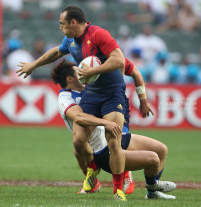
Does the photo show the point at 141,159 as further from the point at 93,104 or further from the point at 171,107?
the point at 171,107

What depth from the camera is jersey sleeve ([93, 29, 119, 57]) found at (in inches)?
223

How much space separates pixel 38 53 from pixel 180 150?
6731mm

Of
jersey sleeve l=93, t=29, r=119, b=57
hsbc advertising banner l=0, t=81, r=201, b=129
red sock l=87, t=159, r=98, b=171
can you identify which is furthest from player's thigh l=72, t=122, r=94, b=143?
hsbc advertising banner l=0, t=81, r=201, b=129

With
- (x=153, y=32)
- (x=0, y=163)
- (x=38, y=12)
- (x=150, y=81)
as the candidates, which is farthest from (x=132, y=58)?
(x=0, y=163)

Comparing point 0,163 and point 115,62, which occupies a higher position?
point 115,62

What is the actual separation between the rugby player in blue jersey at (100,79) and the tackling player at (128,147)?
0.16 m

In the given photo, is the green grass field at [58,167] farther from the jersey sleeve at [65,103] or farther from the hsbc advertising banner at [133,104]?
the jersey sleeve at [65,103]

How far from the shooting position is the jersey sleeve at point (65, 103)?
6.14 meters

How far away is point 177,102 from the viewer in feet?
49.8

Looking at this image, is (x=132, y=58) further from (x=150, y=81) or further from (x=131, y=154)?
(x=131, y=154)

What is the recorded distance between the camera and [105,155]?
6.01 metres

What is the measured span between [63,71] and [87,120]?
3.48 feet

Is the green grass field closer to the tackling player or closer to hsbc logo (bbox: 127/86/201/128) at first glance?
the tackling player

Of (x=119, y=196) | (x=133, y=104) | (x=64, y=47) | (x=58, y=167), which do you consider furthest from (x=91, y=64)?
(x=133, y=104)
